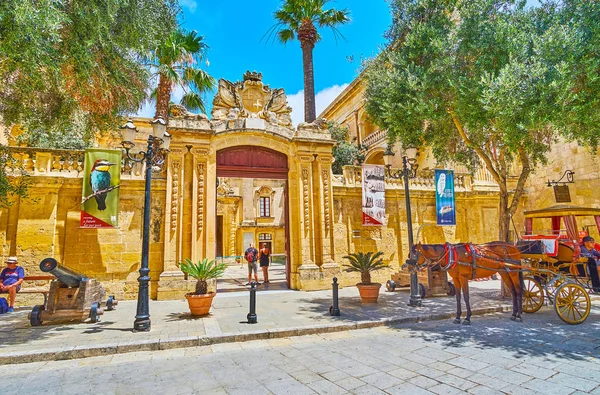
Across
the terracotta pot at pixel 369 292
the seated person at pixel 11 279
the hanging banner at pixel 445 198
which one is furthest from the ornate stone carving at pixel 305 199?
the seated person at pixel 11 279

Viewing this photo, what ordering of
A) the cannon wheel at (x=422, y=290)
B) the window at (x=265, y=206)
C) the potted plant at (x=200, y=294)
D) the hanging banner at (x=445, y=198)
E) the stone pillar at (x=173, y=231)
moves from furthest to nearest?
the window at (x=265, y=206) < the hanging banner at (x=445, y=198) < the stone pillar at (x=173, y=231) < the cannon wheel at (x=422, y=290) < the potted plant at (x=200, y=294)

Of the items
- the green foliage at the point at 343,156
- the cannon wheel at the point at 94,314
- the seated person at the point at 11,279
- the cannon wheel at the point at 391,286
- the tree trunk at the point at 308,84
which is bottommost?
the cannon wheel at the point at 391,286

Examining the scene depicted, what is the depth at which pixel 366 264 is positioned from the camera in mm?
9000

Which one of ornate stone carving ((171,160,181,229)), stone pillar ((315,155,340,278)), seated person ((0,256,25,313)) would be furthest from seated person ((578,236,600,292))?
seated person ((0,256,25,313))

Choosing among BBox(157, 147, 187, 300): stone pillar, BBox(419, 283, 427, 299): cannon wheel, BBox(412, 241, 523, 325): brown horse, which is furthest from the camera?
BBox(157, 147, 187, 300): stone pillar

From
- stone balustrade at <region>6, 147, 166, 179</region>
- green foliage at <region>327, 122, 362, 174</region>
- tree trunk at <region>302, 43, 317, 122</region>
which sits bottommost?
stone balustrade at <region>6, 147, 166, 179</region>

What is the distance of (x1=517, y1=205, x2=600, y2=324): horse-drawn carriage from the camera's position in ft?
22.4

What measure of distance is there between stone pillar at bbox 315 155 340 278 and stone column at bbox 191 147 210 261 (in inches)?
162

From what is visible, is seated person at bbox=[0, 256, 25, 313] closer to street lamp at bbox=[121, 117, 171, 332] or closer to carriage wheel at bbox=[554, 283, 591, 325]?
street lamp at bbox=[121, 117, 171, 332]

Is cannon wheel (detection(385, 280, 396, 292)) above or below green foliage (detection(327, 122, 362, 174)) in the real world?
below

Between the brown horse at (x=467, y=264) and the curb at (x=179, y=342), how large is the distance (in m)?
1.12

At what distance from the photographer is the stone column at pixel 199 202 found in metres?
10.6

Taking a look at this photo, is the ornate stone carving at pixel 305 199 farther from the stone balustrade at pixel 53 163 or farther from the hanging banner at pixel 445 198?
the hanging banner at pixel 445 198

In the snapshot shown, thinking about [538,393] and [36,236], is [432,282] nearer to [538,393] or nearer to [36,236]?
[538,393]
